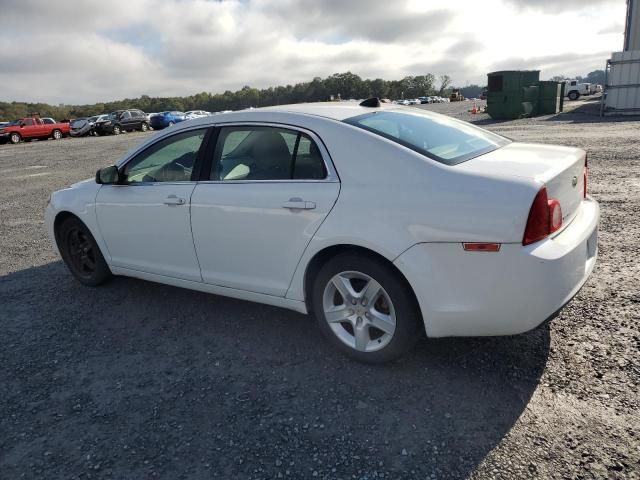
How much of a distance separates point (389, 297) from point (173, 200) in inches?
72.9

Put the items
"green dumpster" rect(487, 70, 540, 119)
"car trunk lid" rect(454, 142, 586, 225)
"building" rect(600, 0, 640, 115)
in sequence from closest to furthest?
"car trunk lid" rect(454, 142, 586, 225)
"building" rect(600, 0, 640, 115)
"green dumpster" rect(487, 70, 540, 119)

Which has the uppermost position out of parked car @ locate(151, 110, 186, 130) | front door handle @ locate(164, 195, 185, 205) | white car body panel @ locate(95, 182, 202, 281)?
parked car @ locate(151, 110, 186, 130)

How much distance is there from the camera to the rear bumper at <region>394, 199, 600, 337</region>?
2.42m

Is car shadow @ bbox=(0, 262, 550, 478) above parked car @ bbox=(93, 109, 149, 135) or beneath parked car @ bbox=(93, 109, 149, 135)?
beneath

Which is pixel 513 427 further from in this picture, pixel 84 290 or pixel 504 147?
pixel 84 290

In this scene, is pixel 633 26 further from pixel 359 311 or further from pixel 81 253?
pixel 81 253

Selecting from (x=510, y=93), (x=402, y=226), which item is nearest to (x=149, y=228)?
(x=402, y=226)

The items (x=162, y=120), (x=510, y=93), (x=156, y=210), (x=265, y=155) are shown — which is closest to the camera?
(x=265, y=155)

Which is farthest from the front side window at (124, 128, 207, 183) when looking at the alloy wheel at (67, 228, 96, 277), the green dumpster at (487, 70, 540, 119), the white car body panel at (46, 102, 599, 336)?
the green dumpster at (487, 70, 540, 119)

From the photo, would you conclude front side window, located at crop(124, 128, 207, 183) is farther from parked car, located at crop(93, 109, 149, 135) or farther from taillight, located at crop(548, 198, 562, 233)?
parked car, located at crop(93, 109, 149, 135)

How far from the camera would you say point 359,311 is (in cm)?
297

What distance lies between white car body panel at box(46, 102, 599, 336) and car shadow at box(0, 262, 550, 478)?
0.39 metres

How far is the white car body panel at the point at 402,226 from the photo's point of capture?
96.6 inches

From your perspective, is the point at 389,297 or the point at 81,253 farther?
the point at 81,253
